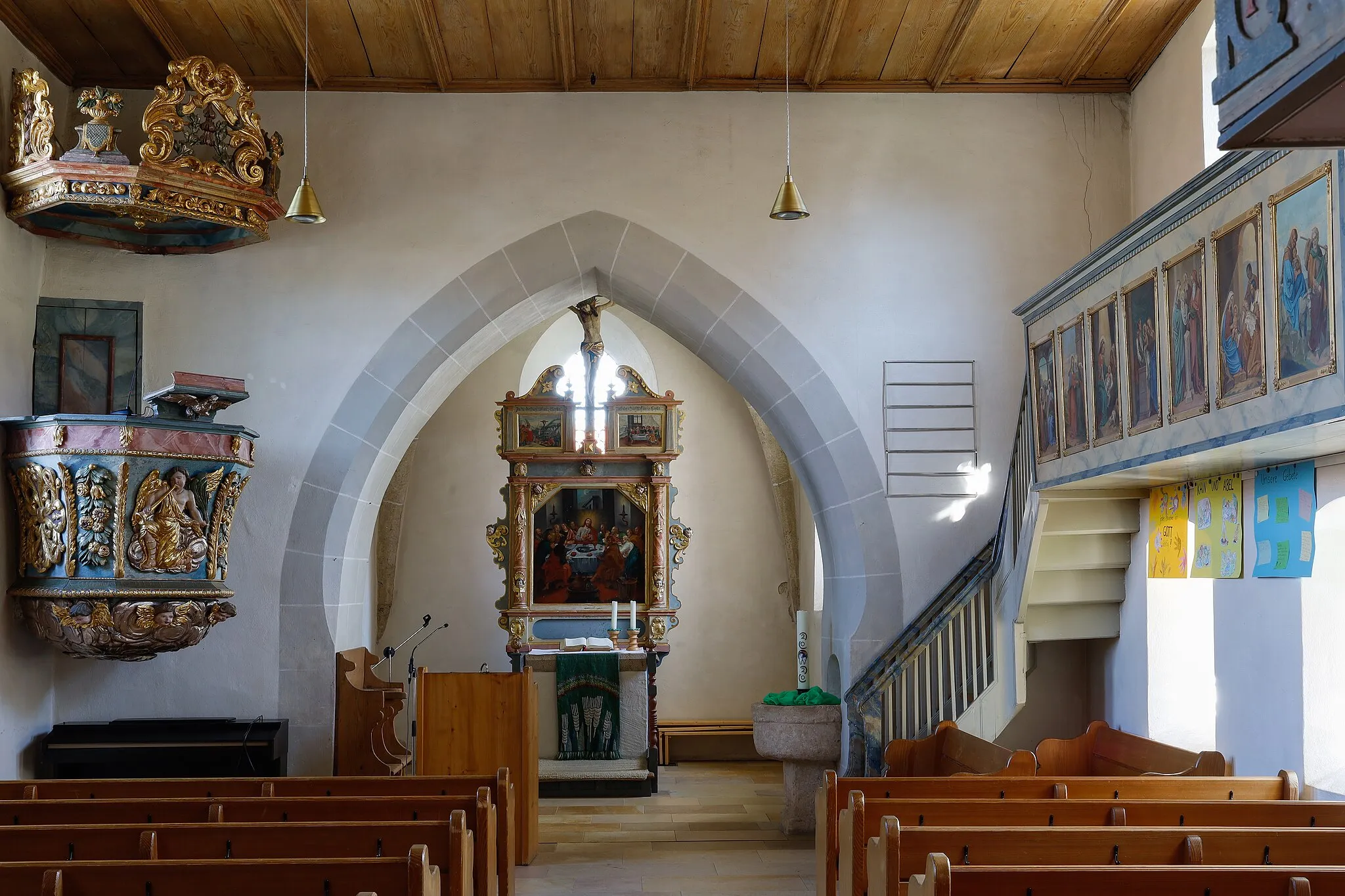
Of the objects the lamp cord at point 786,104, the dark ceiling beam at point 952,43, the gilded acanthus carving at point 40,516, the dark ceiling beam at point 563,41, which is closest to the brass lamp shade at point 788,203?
the lamp cord at point 786,104

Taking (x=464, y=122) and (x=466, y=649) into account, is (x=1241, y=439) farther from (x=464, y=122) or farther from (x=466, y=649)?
(x=466, y=649)

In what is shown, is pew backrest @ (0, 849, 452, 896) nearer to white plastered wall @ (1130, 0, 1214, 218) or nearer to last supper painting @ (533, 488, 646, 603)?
white plastered wall @ (1130, 0, 1214, 218)

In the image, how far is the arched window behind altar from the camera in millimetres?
13125

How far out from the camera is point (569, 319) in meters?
13.5

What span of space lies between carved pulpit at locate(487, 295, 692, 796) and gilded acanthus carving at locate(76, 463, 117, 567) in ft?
16.1

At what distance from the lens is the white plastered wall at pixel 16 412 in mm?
6922

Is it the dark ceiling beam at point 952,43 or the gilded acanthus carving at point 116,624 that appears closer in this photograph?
the gilded acanthus carving at point 116,624

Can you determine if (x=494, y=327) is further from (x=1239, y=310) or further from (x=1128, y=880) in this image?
(x=1128, y=880)

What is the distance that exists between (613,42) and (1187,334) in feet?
14.0

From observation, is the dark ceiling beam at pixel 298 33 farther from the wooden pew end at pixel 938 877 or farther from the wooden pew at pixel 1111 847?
the wooden pew end at pixel 938 877

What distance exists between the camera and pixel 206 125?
23.5 ft

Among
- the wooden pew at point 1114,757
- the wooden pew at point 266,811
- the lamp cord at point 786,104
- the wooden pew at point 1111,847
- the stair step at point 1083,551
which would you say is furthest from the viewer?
the lamp cord at point 786,104

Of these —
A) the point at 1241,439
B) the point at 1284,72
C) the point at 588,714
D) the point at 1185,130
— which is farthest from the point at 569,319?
the point at 1284,72

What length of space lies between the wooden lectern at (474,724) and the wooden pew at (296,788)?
6.36 feet
